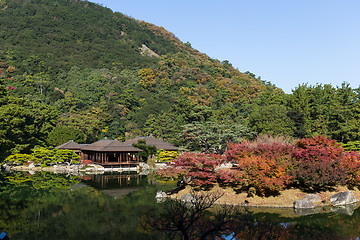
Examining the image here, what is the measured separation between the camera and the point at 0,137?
33.0 meters

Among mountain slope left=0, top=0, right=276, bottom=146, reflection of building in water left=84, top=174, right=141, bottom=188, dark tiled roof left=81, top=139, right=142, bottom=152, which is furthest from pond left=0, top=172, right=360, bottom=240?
mountain slope left=0, top=0, right=276, bottom=146

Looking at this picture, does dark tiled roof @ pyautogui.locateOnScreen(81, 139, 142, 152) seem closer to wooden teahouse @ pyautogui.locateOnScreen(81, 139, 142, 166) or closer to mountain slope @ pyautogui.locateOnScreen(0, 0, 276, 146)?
wooden teahouse @ pyautogui.locateOnScreen(81, 139, 142, 166)

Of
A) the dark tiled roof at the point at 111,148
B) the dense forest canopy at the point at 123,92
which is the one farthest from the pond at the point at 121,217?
the dark tiled roof at the point at 111,148

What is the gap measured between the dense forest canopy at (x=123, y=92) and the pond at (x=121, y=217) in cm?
754

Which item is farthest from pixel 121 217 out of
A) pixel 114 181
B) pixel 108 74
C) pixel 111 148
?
pixel 108 74

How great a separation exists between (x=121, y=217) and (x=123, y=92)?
190 ft

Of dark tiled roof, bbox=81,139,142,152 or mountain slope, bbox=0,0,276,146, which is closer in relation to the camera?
dark tiled roof, bbox=81,139,142,152

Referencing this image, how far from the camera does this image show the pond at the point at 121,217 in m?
12.2

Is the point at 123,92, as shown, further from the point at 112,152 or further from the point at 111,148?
the point at 111,148

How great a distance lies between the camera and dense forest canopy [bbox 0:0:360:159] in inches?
1503

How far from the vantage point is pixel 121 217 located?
15.1m

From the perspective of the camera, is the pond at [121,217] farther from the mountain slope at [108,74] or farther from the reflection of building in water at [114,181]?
the mountain slope at [108,74]

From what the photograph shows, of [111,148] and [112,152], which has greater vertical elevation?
[111,148]

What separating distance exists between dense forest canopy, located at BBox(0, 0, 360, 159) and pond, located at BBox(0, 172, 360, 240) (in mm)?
7545
